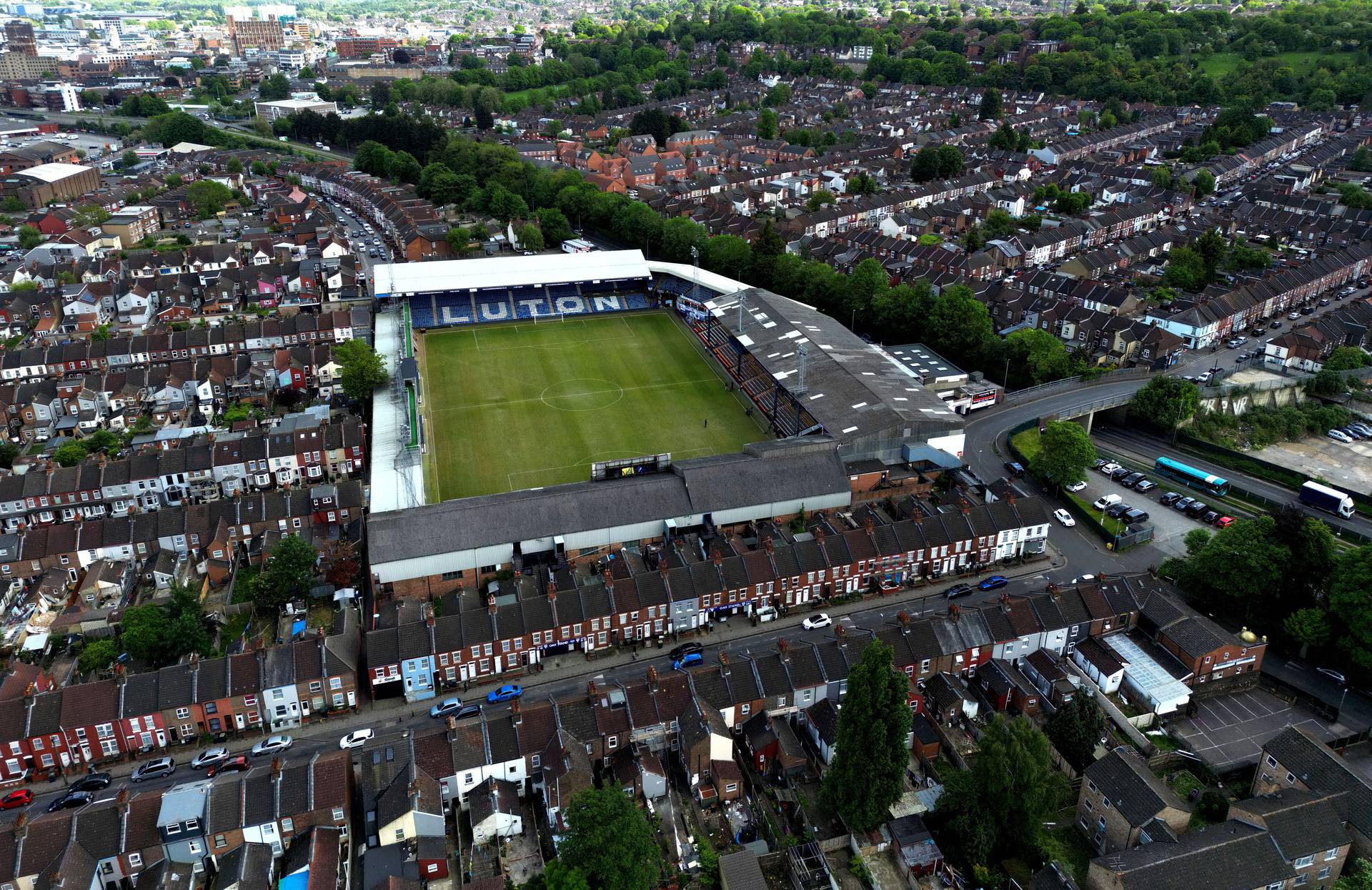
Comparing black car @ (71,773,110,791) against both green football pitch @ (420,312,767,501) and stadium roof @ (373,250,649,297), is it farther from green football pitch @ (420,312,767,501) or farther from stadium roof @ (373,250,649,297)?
stadium roof @ (373,250,649,297)

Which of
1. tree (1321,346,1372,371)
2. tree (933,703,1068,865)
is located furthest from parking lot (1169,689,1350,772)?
tree (1321,346,1372,371)

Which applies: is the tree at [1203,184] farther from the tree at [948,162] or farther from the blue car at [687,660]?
the blue car at [687,660]

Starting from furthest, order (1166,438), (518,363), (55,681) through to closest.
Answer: (518,363), (1166,438), (55,681)

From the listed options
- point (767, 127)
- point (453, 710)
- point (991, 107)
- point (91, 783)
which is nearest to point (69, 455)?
point (91, 783)

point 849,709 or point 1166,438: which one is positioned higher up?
point 849,709

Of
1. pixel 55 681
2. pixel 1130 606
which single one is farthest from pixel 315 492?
pixel 1130 606

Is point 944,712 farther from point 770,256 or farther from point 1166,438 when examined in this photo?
point 770,256
